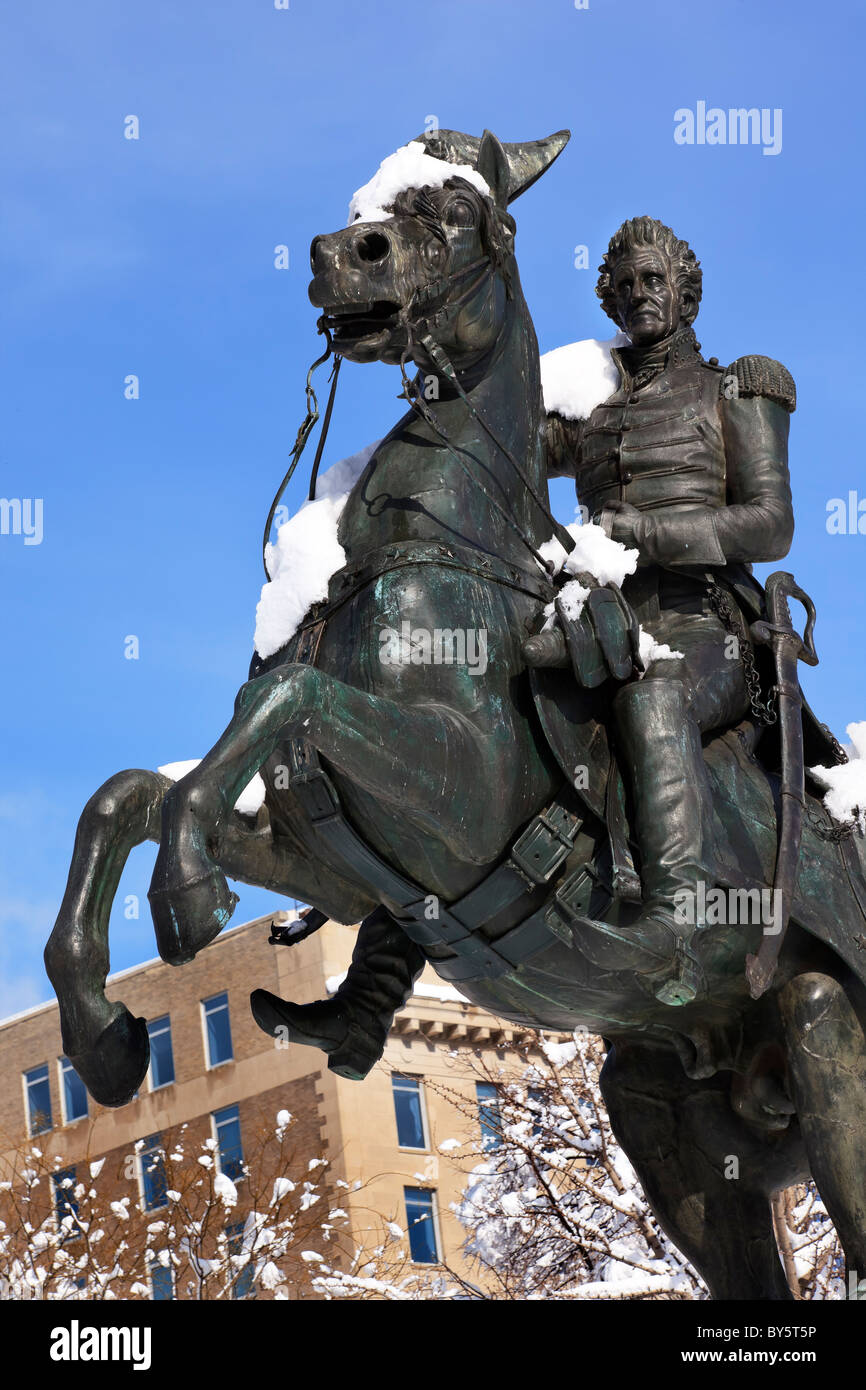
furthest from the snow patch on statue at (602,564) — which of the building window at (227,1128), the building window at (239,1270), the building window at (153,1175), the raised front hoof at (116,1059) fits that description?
the building window at (227,1128)

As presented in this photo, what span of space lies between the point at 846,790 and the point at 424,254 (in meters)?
2.43

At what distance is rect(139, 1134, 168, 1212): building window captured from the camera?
90.0ft

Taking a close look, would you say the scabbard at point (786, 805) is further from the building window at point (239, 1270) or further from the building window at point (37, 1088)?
the building window at point (37, 1088)

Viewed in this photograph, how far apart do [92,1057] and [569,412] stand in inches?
123

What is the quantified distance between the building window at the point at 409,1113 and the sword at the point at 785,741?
30533mm

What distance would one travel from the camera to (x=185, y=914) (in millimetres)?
5055

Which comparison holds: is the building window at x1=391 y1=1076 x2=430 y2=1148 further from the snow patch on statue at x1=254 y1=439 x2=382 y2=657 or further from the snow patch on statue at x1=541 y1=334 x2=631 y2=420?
the snow patch on statue at x1=254 y1=439 x2=382 y2=657

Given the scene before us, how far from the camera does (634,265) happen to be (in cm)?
711

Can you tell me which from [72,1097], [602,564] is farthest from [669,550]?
[72,1097]

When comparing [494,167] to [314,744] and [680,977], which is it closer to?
[314,744]

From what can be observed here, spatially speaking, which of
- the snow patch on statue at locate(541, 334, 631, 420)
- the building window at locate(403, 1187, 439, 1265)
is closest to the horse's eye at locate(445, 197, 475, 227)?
the snow patch on statue at locate(541, 334, 631, 420)

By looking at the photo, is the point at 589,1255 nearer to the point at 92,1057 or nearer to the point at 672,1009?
the point at 672,1009

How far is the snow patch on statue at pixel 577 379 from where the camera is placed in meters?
7.24

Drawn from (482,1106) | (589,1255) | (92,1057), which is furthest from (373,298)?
(482,1106)
